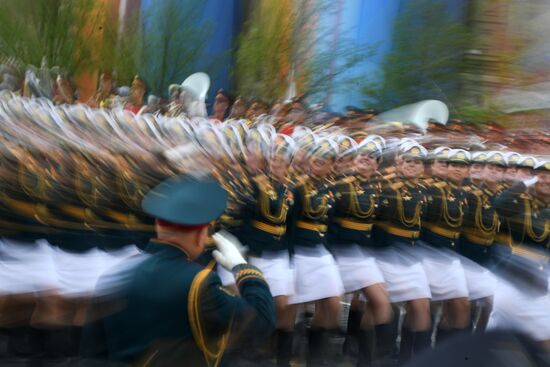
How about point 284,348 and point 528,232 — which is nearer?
point 284,348

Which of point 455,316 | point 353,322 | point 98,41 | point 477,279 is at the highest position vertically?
point 98,41

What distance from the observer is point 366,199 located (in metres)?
4.61

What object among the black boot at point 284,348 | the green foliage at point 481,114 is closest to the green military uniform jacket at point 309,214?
the black boot at point 284,348

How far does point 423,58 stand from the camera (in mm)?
6707

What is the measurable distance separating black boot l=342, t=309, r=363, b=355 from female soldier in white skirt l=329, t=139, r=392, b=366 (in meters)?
0.06

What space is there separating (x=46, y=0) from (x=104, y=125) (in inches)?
176

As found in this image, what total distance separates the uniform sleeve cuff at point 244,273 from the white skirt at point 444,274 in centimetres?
251

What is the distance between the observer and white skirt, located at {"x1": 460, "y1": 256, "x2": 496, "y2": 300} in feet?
15.3

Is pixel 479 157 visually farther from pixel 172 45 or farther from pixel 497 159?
pixel 172 45

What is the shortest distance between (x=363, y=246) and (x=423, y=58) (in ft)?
8.59

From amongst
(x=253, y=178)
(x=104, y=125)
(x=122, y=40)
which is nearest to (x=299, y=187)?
(x=253, y=178)


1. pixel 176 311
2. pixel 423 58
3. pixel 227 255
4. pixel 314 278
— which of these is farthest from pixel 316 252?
pixel 423 58

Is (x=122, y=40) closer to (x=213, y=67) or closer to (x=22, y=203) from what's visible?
(x=213, y=67)

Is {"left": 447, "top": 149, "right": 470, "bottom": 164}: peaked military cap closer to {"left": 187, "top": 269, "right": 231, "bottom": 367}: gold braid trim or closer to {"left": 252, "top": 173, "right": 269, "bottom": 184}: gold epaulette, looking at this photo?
{"left": 252, "top": 173, "right": 269, "bottom": 184}: gold epaulette
